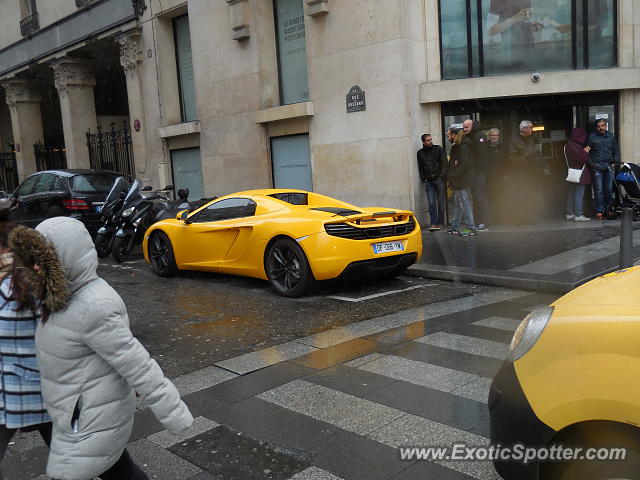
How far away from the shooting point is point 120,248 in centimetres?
1138

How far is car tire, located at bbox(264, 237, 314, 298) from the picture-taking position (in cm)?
758

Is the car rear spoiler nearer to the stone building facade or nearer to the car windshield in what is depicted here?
the stone building facade

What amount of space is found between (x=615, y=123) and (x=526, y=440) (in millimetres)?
11491

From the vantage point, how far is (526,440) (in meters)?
2.35

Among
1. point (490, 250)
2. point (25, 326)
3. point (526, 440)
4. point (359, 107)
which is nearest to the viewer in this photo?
point (526, 440)

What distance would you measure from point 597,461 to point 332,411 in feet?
6.89

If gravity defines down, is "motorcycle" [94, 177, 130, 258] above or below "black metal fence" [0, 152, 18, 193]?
below

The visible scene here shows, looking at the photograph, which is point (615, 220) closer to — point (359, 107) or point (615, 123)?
point (615, 123)

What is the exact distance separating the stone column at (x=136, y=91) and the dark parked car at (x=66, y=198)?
19.3 feet

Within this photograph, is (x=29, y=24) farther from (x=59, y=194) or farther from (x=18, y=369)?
(x=18, y=369)

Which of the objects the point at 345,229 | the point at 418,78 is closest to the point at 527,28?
the point at 418,78

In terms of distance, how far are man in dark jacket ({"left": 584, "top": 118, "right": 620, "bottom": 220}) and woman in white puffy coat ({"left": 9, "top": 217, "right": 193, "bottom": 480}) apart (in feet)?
36.2

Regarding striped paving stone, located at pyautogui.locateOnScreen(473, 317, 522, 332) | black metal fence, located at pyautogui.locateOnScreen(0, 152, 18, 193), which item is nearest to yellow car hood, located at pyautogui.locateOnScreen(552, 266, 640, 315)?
striped paving stone, located at pyautogui.locateOnScreen(473, 317, 522, 332)

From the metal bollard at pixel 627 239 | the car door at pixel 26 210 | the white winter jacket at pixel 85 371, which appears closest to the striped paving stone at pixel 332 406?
the white winter jacket at pixel 85 371
